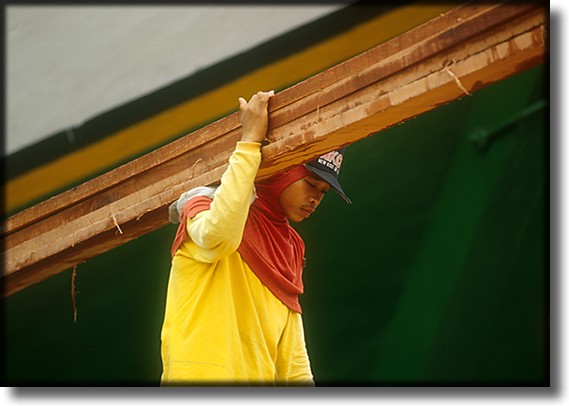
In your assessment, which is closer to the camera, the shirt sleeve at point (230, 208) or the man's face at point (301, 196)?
the shirt sleeve at point (230, 208)

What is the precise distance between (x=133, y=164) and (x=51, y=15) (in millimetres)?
556

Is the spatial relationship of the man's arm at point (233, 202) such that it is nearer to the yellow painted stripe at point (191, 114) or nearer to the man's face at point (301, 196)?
the man's face at point (301, 196)

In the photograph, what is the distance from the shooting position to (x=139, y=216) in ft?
4.53

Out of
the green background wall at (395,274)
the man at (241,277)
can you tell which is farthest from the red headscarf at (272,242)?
the green background wall at (395,274)

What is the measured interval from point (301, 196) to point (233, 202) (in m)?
0.22

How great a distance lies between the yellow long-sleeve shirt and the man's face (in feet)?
0.43

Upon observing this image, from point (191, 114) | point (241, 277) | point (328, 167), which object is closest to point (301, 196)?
point (328, 167)

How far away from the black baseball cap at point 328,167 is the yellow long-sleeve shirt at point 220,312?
0.17m

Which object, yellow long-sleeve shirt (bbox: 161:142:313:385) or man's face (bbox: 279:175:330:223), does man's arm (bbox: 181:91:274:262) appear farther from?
man's face (bbox: 279:175:330:223)

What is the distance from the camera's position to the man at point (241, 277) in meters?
1.20

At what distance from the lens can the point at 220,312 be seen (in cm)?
126

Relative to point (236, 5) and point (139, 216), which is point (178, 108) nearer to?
point (236, 5)

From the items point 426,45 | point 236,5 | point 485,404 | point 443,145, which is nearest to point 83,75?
point 236,5

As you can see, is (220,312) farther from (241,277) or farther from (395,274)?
(395,274)
